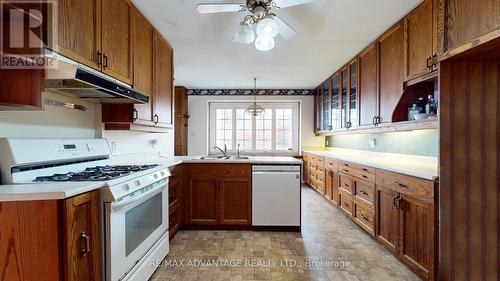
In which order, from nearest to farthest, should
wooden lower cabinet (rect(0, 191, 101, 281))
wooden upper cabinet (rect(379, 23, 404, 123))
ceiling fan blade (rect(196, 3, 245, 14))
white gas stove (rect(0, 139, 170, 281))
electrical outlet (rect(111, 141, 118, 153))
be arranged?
1. wooden lower cabinet (rect(0, 191, 101, 281))
2. white gas stove (rect(0, 139, 170, 281))
3. ceiling fan blade (rect(196, 3, 245, 14))
4. electrical outlet (rect(111, 141, 118, 153))
5. wooden upper cabinet (rect(379, 23, 404, 123))

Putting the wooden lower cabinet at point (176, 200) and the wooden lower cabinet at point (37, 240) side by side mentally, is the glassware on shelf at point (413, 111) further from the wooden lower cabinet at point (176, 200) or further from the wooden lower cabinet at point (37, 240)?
the wooden lower cabinet at point (37, 240)

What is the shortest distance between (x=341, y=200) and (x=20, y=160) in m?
3.62

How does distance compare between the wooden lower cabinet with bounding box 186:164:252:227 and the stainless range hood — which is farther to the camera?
the wooden lower cabinet with bounding box 186:164:252:227

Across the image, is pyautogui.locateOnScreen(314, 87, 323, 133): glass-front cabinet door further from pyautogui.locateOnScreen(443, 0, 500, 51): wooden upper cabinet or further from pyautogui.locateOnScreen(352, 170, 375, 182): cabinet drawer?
pyautogui.locateOnScreen(443, 0, 500, 51): wooden upper cabinet

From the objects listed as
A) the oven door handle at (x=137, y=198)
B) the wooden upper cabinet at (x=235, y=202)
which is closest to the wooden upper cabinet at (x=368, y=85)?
the wooden upper cabinet at (x=235, y=202)

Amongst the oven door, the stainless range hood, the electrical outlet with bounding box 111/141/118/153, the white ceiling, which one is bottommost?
the oven door

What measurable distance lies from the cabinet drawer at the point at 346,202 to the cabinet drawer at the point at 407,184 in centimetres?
88

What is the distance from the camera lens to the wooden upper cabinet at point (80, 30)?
149 cm

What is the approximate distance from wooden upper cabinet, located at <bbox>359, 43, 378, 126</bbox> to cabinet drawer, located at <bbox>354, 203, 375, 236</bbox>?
1080mm

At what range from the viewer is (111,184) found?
58.2 inches

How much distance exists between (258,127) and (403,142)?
12.5 feet

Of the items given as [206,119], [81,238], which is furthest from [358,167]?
[206,119]

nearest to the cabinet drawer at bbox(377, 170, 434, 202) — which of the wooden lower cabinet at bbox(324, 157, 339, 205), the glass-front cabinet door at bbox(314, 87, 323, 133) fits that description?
the wooden lower cabinet at bbox(324, 157, 339, 205)

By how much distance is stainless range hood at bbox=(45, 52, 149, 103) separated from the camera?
53.4 inches
